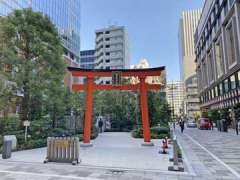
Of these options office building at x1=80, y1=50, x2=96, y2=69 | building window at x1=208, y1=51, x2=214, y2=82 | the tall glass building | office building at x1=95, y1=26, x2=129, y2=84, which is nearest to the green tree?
the tall glass building

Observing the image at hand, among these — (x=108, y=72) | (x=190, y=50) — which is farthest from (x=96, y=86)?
(x=190, y=50)

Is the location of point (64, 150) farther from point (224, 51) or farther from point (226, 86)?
point (226, 86)

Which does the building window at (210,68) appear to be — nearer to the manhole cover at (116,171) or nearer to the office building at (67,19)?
the office building at (67,19)

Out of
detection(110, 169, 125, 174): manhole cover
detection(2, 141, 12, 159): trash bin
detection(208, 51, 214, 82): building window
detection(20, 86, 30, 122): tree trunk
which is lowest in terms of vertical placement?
detection(110, 169, 125, 174): manhole cover

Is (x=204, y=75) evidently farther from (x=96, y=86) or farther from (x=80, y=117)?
(x=96, y=86)

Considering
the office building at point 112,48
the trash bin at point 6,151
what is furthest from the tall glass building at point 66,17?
the trash bin at point 6,151

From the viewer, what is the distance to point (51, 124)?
18594mm

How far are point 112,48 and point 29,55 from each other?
6270 centimetres

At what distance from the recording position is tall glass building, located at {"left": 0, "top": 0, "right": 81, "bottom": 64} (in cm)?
5138

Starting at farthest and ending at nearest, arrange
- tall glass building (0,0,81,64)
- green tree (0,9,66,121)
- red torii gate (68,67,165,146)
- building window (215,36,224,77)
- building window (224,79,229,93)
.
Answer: tall glass building (0,0,81,64), building window (215,36,224,77), building window (224,79,229,93), red torii gate (68,67,165,146), green tree (0,9,66,121)

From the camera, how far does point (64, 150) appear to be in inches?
325

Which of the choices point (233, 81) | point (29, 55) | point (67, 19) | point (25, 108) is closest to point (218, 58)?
point (233, 81)

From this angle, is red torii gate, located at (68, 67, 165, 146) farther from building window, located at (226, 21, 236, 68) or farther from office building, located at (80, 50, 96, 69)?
office building, located at (80, 50, 96, 69)

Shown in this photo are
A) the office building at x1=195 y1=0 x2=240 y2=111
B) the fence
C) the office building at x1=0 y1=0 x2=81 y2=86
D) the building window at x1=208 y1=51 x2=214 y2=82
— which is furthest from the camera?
the office building at x1=0 y1=0 x2=81 y2=86
